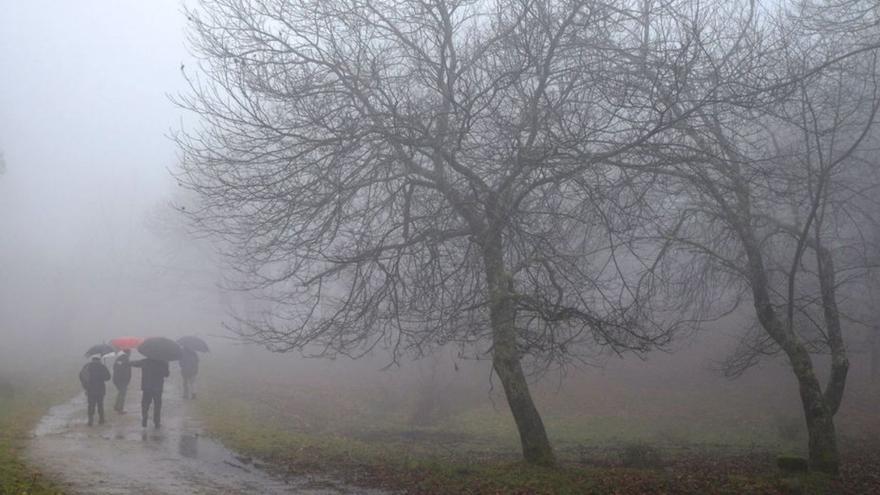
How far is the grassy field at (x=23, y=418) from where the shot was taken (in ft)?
30.7

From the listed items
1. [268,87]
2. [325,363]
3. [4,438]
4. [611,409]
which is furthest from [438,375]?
[268,87]

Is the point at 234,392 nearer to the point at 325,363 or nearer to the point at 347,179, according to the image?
the point at 325,363

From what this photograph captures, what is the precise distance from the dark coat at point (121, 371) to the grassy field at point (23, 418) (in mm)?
1919

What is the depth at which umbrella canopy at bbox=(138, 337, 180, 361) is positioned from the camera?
56.7ft

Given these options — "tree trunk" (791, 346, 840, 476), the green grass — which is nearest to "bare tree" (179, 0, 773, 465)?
the green grass

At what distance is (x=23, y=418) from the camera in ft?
60.8

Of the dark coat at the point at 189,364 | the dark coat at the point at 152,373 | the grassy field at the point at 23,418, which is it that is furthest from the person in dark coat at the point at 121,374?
the dark coat at the point at 189,364

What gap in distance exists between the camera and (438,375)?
32.8m

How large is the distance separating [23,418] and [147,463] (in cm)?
814

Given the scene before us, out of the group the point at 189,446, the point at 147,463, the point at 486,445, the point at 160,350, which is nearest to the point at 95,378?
the point at 160,350

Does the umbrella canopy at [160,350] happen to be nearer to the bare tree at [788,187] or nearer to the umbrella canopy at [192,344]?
the umbrella canopy at [192,344]

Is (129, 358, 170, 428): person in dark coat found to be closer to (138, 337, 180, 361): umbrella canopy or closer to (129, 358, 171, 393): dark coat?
(129, 358, 171, 393): dark coat

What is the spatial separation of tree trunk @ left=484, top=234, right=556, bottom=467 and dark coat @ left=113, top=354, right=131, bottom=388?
36.0 ft

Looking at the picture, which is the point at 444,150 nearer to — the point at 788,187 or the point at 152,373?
the point at 788,187
